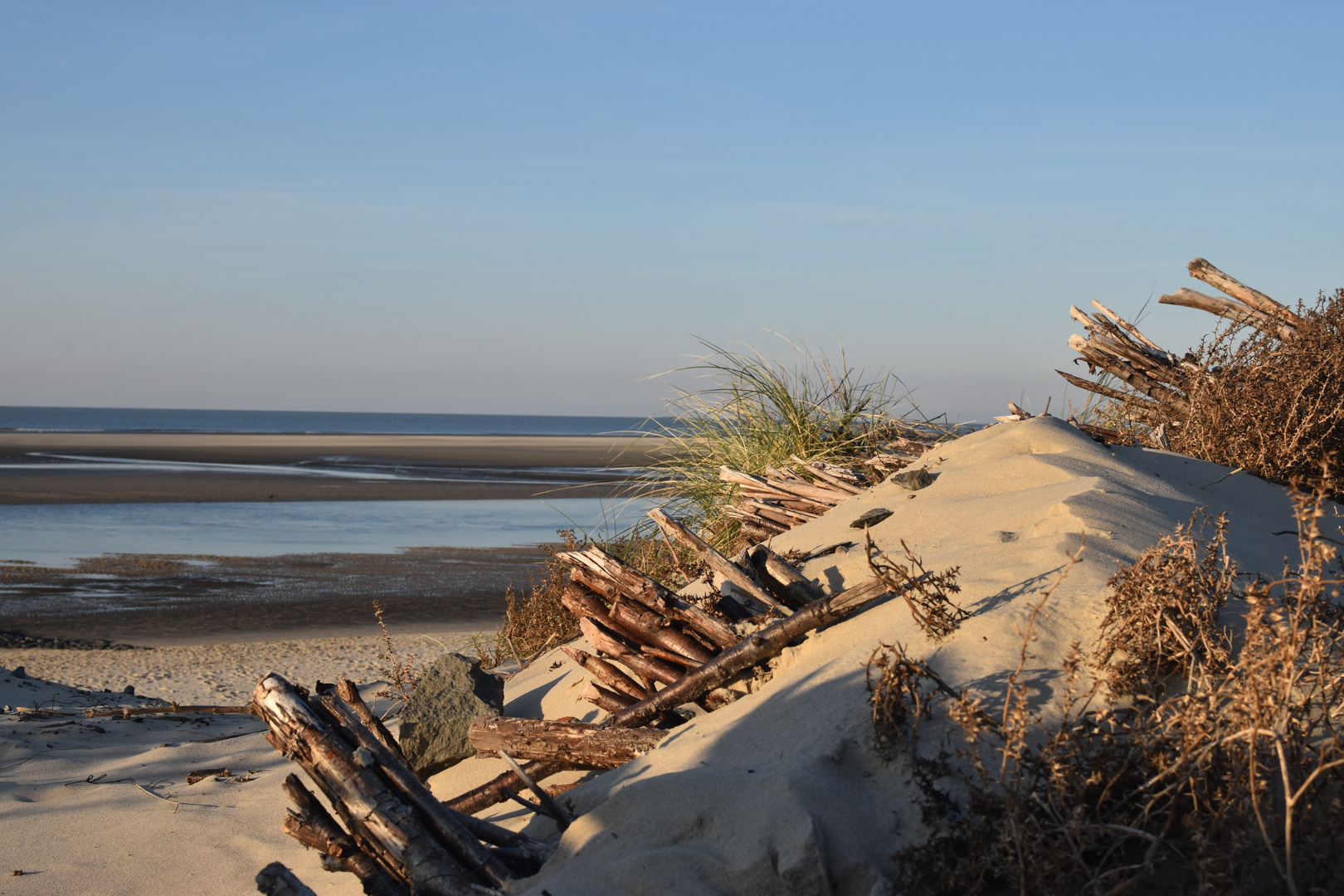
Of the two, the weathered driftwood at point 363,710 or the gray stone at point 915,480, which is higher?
the gray stone at point 915,480

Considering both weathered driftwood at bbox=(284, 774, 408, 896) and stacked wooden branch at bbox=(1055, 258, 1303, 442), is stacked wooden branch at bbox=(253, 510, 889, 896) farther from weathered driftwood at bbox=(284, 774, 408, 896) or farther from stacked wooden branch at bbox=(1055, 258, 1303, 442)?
stacked wooden branch at bbox=(1055, 258, 1303, 442)

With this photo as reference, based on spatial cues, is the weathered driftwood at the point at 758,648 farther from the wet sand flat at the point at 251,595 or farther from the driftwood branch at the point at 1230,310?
the wet sand flat at the point at 251,595

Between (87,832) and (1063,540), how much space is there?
4.42 metres

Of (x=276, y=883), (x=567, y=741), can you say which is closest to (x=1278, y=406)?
(x=567, y=741)

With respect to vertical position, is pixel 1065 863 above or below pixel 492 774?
above

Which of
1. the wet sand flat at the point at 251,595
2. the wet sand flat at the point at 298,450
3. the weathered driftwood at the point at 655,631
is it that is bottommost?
the wet sand flat at the point at 251,595

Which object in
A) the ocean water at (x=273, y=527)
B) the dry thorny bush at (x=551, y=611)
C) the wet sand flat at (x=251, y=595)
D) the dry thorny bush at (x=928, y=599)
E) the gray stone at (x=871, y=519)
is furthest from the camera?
the ocean water at (x=273, y=527)

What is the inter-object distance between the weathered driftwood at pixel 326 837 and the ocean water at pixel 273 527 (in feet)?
33.7

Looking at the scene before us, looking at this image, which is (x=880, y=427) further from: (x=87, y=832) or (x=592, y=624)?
(x=87, y=832)

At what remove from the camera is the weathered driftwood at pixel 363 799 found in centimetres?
273


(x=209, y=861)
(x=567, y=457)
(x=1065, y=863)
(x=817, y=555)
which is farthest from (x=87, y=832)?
(x=567, y=457)

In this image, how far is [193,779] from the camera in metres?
4.92

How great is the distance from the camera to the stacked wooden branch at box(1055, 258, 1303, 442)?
724cm

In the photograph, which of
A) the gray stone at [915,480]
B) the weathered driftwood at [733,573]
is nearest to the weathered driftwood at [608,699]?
the weathered driftwood at [733,573]
